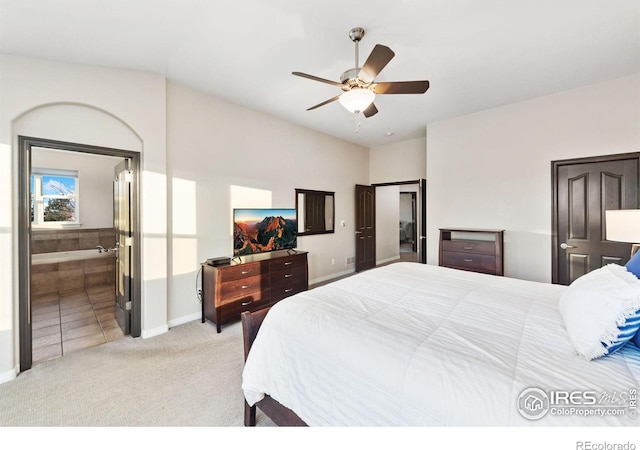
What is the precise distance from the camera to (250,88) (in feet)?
10.5

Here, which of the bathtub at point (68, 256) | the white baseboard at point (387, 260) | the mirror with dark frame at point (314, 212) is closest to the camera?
the bathtub at point (68, 256)

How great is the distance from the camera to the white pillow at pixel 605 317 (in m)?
1.02

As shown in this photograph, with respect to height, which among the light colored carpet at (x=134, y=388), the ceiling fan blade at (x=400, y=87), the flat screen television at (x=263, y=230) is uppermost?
the ceiling fan blade at (x=400, y=87)

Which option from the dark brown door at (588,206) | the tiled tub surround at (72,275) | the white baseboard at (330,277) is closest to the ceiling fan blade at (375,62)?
the dark brown door at (588,206)

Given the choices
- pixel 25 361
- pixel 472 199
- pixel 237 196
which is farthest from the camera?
pixel 472 199

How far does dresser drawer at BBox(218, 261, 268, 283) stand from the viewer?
9.84 feet

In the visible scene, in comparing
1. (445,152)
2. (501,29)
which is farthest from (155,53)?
(445,152)

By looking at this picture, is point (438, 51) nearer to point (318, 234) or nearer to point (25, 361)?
point (318, 234)

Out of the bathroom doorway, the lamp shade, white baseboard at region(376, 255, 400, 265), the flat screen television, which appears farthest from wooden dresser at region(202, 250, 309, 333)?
white baseboard at region(376, 255, 400, 265)

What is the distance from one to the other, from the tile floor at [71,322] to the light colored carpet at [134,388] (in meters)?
0.24

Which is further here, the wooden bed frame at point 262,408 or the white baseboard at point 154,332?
the white baseboard at point 154,332

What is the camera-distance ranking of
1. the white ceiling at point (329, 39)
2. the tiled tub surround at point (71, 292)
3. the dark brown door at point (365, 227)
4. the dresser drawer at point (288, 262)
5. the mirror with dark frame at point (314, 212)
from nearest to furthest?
the white ceiling at point (329, 39)
the tiled tub surround at point (71, 292)
the dresser drawer at point (288, 262)
the mirror with dark frame at point (314, 212)
the dark brown door at point (365, 227)

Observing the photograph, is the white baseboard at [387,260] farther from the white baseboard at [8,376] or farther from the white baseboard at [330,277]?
the white baseboard at [8,376]

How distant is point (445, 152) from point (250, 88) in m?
3.19
